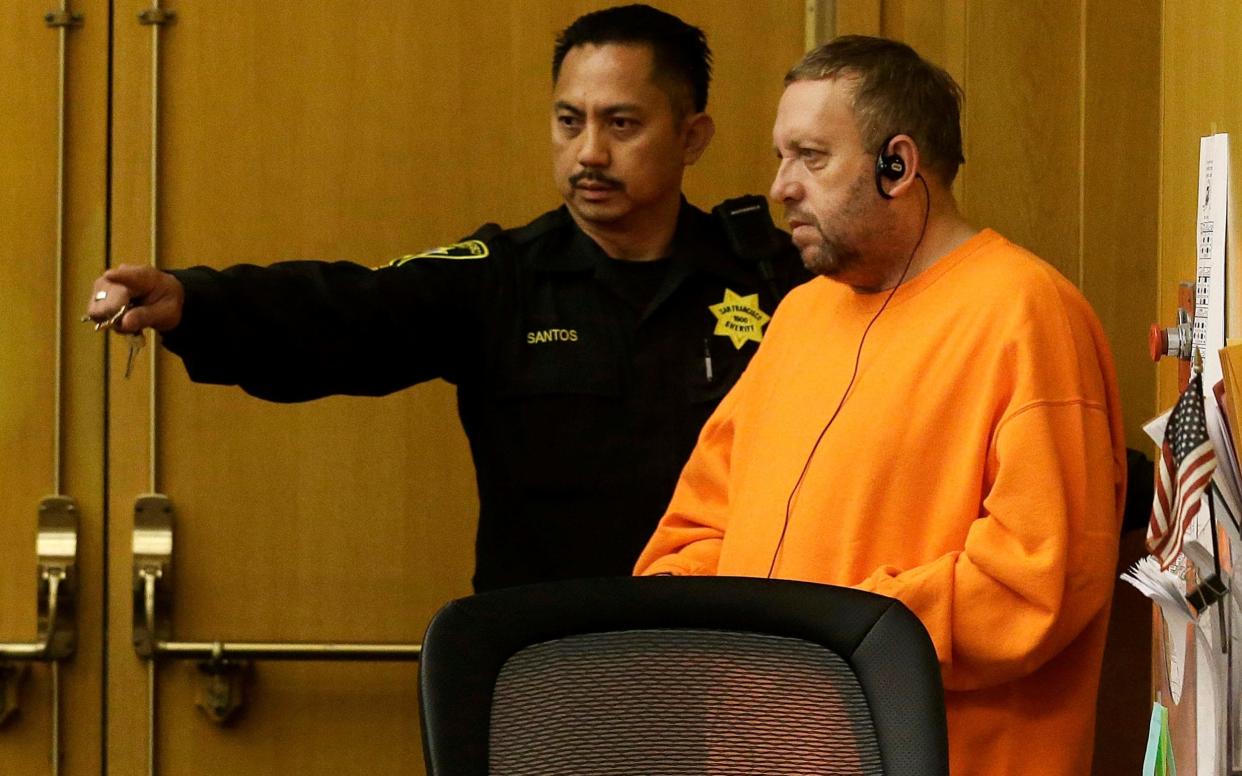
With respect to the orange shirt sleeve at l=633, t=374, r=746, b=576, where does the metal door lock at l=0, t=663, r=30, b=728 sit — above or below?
below

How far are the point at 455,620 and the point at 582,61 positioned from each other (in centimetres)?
144

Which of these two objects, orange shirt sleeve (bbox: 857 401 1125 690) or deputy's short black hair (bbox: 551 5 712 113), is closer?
orange shirt sleeve (bbox: 857 401 1125 690)

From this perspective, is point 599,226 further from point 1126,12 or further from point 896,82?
point 1126,12

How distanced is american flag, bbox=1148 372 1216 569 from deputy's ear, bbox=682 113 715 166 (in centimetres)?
126

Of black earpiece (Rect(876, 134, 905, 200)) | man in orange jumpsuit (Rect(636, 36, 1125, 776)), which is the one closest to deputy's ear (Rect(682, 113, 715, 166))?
man in orange jumpsuit (Rect(636, 36, 1125, 776))

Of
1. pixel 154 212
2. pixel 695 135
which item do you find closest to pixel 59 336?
pixel 154 212

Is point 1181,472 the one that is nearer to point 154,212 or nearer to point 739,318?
point 739,318

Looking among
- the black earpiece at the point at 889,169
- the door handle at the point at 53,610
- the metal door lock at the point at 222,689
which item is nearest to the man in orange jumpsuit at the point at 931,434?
the black earpiece at the point at 889,169

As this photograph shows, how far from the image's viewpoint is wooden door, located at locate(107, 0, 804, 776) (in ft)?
9.27

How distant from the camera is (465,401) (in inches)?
96.7

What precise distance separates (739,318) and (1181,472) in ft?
3.94

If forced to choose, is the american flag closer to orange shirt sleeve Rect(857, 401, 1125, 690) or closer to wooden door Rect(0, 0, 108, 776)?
orange shirt sleeve Rect(857, 401, 1125, 690)

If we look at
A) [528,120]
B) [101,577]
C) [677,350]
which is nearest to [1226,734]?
[677,350]

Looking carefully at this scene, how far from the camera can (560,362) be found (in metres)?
2.39
